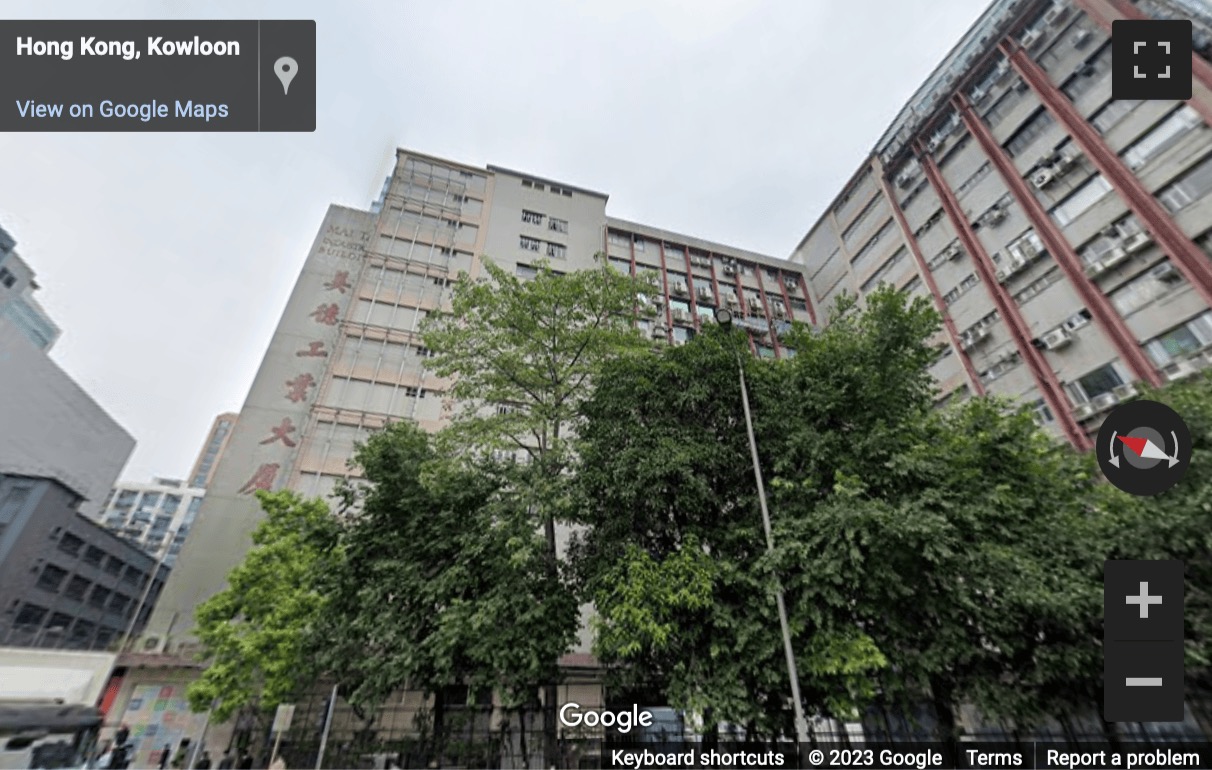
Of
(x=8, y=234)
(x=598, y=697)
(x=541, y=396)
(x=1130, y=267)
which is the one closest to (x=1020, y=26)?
(x=1130, y=267)

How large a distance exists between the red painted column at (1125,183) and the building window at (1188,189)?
327 millimetres

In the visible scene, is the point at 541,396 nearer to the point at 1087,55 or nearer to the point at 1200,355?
the point at 1200,355

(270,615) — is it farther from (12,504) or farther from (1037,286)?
(1037,286)

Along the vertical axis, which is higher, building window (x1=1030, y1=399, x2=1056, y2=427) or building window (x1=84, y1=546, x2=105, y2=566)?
building window (x1=1030, y1=399, x2=1056, y2=427)

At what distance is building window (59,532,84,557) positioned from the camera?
112ft

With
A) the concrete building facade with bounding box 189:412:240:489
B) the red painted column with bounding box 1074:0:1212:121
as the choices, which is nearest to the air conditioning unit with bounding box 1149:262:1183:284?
the red painted column with bounding box 1074:0:1212:121

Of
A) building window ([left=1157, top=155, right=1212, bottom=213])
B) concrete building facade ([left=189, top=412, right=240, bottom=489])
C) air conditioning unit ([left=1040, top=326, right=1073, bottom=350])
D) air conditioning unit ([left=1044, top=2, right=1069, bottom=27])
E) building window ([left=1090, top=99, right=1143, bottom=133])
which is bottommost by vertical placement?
air conditioning unit ([left=1040, top=326, right=1073, bottom=350])

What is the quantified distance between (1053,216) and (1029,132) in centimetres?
506

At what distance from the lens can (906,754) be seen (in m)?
9.46

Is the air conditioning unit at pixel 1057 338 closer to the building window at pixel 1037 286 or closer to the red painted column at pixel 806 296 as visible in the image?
the building window at pixel 1037 286

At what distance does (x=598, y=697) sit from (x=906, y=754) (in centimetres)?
832

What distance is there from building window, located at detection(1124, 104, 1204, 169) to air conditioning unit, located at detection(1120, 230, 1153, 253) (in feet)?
10.2

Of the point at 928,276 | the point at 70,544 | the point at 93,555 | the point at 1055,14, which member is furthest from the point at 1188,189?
the point at 93,555

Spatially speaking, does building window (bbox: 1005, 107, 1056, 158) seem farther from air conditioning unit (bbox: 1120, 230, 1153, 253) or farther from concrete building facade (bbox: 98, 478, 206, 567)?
concrete building facade (bbox: 98, 478, 206, 567)
